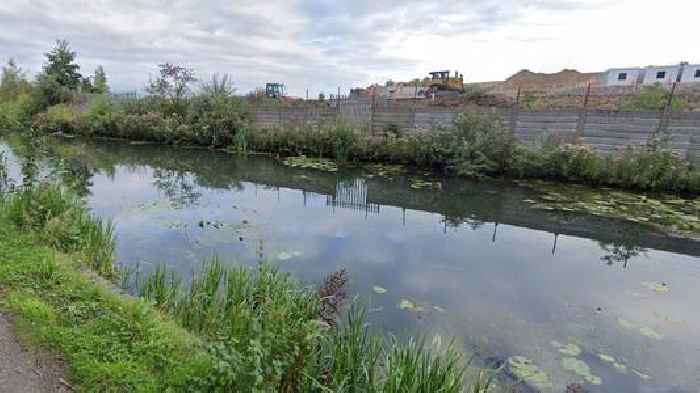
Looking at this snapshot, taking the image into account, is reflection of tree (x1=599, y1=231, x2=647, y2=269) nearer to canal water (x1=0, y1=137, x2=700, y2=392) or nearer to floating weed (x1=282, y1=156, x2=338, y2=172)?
canal water (x1=0, y1=137, x2=700, y2=392)

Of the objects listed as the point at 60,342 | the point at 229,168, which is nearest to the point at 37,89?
the point at 229,168

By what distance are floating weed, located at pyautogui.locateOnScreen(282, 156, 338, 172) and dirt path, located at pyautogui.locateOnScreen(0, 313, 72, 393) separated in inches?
355

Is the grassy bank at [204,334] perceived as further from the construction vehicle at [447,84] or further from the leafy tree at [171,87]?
the construction vehicle at [447,84]

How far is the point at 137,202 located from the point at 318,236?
376 cm

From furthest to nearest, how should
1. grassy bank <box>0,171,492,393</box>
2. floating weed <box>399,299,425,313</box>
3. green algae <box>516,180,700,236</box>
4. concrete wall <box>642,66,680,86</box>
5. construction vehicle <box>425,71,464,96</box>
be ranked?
1. concrete wall <box>642,66,680,86</box>
2. construction vehicle <box>425,71,464,96</box>
3. green algae <box>516,180,700,236</box>
4. floating weed <box>399,299,425,313</box>
5. grassy bank <box>0,171,492,393</box>

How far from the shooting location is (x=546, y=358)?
2986mm

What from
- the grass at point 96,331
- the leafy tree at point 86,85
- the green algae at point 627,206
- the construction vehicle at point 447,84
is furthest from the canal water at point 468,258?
the leafy tree at point 86,85

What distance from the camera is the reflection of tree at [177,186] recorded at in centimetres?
741

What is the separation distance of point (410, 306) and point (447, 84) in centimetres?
2446

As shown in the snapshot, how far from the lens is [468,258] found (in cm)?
497

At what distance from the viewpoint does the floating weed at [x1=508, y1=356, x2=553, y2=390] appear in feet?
8.80

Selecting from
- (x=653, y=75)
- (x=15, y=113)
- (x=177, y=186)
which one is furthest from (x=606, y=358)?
(x=653, y=75)

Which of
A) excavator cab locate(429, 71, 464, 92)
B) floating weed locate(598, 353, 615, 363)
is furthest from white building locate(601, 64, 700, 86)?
floating weed locate(598, 353, 615, 363)

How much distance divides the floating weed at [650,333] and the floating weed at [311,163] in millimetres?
8303
